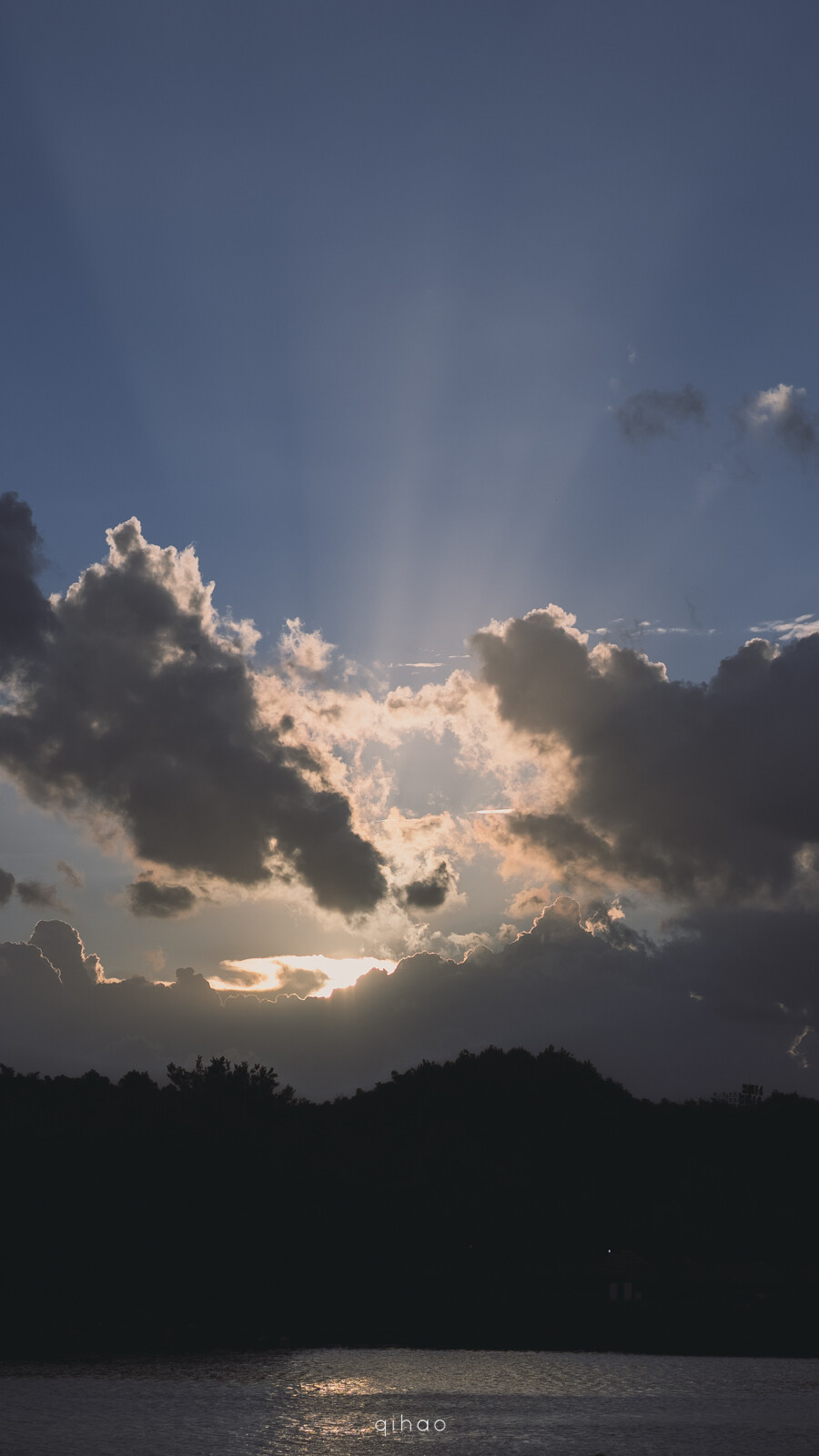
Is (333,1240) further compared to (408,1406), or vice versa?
(333,1240)

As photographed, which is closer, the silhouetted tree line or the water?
the water

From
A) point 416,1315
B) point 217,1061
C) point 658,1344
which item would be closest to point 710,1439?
point 658,1344

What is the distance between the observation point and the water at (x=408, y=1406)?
39406 mm

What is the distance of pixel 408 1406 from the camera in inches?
1876

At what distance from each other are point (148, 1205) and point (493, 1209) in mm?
37188

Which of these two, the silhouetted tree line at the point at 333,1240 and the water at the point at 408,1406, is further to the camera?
the silhouetted tree line at the point at 333,1240

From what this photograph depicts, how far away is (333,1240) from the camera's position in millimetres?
98062

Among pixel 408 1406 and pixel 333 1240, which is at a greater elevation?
pixel 333 1240

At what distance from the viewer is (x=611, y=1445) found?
3984 cm

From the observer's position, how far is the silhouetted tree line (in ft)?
271

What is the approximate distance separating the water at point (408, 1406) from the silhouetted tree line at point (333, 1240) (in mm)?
12874

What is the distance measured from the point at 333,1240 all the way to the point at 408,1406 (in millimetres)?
53266

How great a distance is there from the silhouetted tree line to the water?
12874 millimetres

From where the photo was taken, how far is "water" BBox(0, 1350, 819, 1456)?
3941 cm
